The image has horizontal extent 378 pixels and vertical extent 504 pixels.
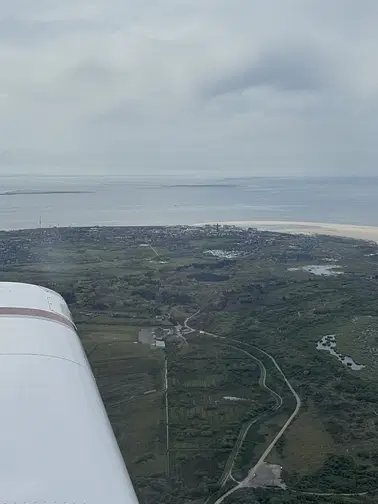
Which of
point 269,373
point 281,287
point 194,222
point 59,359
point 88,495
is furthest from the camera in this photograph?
point 194,222

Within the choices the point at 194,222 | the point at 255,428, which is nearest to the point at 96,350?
the point at 255,428

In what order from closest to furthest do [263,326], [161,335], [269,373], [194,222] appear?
[269,373] < [161,335] < [263,326] < [194,222]

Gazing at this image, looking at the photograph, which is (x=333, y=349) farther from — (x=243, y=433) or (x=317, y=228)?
(x=317, y=228)

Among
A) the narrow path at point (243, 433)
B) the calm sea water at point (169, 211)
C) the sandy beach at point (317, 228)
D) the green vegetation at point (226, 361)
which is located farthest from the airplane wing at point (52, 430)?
the calm sea water at point (169, 211)

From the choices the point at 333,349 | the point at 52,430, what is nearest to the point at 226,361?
the point at 333,349

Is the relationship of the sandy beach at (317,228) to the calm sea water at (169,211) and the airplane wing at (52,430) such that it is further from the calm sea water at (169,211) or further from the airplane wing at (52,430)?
the airplane wing at (52,430)

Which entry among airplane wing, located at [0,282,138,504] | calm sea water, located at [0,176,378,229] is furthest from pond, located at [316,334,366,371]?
calm sea water, located at [0,176,378,229]

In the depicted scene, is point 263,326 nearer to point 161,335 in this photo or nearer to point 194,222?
point 161,335
